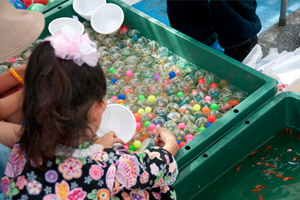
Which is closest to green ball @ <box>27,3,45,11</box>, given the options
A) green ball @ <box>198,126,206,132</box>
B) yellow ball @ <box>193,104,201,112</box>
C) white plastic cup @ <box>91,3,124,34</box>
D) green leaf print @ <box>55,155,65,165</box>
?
white plastic cup @ <box>91,3,124,34</box>

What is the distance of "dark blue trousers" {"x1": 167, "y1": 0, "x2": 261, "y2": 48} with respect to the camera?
210cm

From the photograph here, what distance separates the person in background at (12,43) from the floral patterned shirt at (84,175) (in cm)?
27

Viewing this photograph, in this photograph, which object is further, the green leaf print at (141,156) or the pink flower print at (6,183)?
the green leaf print at (141,156)

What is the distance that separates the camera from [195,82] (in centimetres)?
212

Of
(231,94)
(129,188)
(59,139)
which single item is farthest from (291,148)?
(59,139)

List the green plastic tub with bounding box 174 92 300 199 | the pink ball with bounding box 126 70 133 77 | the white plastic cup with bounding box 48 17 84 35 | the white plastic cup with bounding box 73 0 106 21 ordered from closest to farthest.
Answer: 1. the green plastic tub with bounding box 174 92 300 199
2. the pink ball with bounding box 126 70 133 77
3. the white plastic cup with bounding box 48 17 84 35
4. the white plastic cup with bounding box 73 0 106 21

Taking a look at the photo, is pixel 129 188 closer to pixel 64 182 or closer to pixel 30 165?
pixel 64 182

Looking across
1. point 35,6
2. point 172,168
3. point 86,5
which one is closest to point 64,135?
point 172,168

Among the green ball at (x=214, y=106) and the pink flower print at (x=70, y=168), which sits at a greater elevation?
the pink flower print at (x=70, y=168)

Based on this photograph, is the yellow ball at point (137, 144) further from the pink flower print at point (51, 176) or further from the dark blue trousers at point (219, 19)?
the dark blue trousers at point (219, 19)

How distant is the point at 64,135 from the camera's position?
1.14 meters

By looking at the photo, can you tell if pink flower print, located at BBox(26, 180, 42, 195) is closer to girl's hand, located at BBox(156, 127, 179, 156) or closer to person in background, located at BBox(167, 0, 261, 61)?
girl's hand, located at BBox(156, 127, 179, 156)

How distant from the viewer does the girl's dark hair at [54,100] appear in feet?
3.52

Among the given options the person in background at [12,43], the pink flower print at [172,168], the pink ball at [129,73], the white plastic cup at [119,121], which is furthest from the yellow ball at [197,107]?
the person in background at [12,43]
